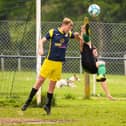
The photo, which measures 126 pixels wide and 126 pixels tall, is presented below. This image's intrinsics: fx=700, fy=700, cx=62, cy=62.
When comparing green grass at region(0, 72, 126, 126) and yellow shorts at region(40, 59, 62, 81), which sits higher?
yellow shorts at region(40, 59, 62, 81)

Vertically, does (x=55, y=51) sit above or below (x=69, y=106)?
above

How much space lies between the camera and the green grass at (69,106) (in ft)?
40.6

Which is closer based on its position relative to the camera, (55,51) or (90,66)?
(55,51)

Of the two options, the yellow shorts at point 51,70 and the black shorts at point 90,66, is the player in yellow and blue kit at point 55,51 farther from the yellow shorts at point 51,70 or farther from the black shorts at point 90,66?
the black shorts at point 90,66

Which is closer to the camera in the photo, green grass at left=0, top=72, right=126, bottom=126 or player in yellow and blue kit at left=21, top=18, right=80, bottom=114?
green grass at left=0, top=72, right=126, bottom=126

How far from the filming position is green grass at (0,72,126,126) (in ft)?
40.6

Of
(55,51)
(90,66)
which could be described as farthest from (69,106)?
(55,51)

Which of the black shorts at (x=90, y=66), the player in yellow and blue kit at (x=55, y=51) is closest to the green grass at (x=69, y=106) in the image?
the player in yellow and blue kit at (x=55, y=51)

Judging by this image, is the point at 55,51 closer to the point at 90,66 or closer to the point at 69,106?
the point at 90,66

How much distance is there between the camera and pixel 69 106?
600 inches

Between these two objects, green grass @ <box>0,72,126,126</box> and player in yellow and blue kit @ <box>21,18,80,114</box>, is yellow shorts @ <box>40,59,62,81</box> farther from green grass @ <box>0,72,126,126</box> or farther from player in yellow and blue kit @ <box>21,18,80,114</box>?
green grass @ <box>0,72,126,126</box>

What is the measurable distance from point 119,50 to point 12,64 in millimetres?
3394

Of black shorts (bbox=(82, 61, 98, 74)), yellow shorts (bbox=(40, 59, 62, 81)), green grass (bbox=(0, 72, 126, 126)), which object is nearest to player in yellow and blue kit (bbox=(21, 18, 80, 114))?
yellow shorts (bbox=(40, 59, 62, 81))

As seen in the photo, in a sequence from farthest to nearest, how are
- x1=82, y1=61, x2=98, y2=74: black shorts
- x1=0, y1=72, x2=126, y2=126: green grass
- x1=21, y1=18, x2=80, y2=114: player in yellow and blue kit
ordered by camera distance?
1. x1=82, y1=61, x2=98, y2=74: black shorts
2. x1=21, y1=18, x2=80, y2=114: player in yellow and blue kit
3. x1=0, y1=72, x2=126, y2=126: green grass
